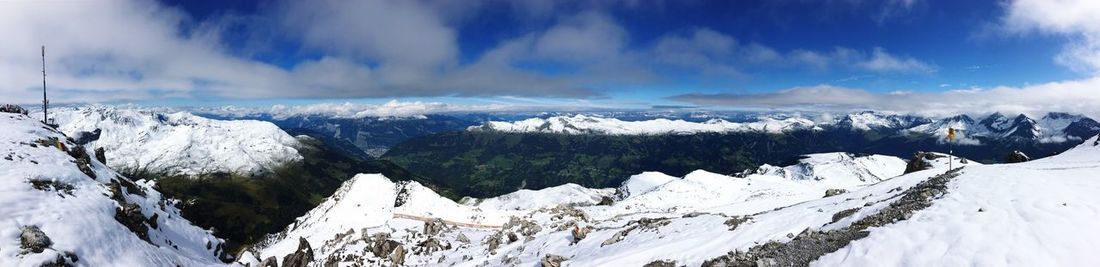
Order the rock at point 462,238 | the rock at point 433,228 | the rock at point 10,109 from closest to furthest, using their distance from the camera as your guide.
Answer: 1. the rock at point 10,109
2. the rock at point 462,238
3. the rock at point 433,228

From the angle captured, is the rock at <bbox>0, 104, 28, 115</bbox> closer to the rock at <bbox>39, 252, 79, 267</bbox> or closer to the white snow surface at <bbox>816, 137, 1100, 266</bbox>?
the rock at <bbox>39, 252, 79, 267</bbox>

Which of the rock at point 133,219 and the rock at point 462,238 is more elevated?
the rock at point 133,219

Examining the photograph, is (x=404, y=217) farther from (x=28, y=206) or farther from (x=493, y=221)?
(x=28, y=206)

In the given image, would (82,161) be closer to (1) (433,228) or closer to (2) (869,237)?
(1) (433,228)

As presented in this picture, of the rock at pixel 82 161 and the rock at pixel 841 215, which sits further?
the rock at pixel 82 161

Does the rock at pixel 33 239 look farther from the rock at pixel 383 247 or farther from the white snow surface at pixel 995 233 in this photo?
the white snow surface at pixel 995 233

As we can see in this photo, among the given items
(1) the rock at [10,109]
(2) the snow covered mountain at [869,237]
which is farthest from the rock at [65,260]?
(1) the rock at [10,109]

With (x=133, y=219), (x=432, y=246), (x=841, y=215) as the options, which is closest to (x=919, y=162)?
(x=841, y=215)

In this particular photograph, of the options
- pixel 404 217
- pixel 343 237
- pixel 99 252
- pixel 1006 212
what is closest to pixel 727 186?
pixel 404 217
